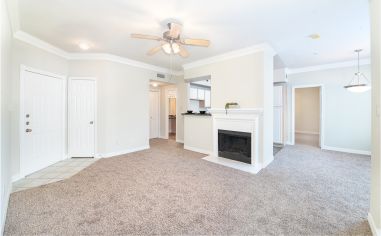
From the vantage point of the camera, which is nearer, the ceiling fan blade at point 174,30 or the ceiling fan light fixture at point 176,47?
→ the ceiling fan blade at point 174,30

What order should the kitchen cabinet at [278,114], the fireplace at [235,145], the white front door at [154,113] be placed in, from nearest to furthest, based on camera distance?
the fireplace at [235,145], the kitchen cabinet at [278,114], the white front door at [154,113]

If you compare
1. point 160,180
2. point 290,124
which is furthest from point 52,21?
point 290,124

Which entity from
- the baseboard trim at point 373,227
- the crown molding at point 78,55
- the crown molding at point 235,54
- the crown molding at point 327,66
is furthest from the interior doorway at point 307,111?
the baseboard trim at point 373,227

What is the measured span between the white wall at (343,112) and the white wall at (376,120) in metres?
4.04

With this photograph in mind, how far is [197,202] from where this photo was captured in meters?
2.32

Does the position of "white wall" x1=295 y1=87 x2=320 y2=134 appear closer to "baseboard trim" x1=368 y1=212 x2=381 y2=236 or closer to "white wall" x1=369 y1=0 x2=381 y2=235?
"white wall" x1=369 y1=0 x2=381 y2=235

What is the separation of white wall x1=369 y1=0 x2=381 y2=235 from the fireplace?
2081 mm

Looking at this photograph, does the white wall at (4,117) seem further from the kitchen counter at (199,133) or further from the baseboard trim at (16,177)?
the kitchen counter at (199,133)

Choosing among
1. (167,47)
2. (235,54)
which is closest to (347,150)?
(235,54)

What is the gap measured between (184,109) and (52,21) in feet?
13.9

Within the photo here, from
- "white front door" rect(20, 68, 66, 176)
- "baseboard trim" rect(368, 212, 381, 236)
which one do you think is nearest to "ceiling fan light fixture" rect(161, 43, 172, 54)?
"white front door" rect(20, 68, 66, 176)

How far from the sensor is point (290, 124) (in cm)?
613

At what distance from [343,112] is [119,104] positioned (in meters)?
6.54

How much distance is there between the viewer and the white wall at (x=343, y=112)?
4.71 meters
